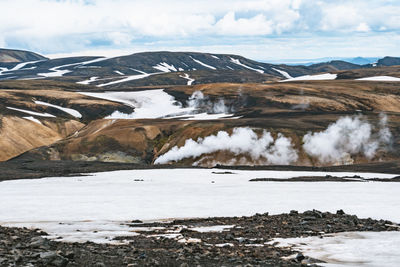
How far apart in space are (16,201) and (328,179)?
92.5 feet

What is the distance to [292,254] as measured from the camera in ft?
50.6

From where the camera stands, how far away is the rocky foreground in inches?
552

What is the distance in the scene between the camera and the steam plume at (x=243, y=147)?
81.4 m

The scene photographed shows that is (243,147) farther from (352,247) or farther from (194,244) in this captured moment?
(352,247)

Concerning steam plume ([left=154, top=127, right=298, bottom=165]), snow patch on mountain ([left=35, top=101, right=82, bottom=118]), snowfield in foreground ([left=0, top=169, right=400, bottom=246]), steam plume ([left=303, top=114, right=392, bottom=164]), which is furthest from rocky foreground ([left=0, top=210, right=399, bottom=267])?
snow patch on mountain ([left=35, top=101, right=82, bottom=118])

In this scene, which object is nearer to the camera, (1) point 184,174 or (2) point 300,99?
(1) point 184,174

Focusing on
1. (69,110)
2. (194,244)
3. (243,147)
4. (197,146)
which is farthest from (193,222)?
(69,110)

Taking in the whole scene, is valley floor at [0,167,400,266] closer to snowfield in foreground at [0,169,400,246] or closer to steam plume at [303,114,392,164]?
snowfield in foreground at [0,169,400,246]

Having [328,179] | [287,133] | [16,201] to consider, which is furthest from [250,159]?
[16,201]

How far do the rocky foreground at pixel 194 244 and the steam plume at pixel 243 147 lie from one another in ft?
185

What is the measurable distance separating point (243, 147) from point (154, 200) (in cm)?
4970

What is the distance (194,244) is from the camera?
56.9ft

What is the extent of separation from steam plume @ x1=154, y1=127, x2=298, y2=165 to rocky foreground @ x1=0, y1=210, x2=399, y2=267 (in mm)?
56431

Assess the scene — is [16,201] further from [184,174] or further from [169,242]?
[184,174]
